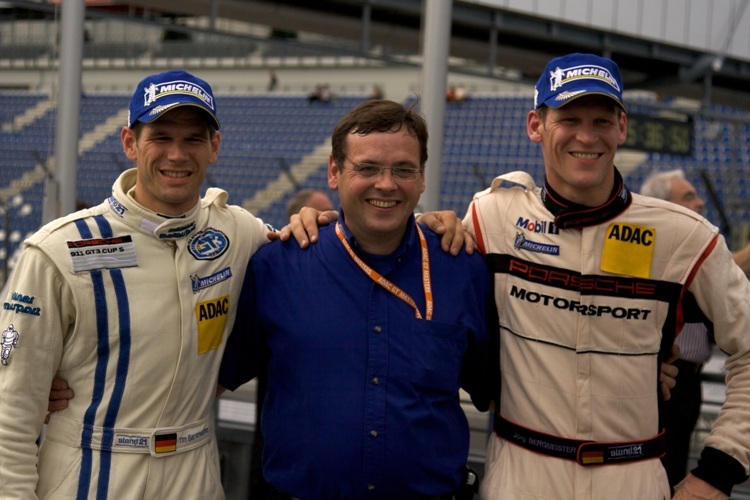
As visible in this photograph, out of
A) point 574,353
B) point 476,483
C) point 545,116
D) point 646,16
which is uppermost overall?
point 646,16

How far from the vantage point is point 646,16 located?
9250 millimetres

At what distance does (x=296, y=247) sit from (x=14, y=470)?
0.86 metres

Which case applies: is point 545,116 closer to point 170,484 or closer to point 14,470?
point 170,484

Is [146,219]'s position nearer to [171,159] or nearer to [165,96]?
[171,159]

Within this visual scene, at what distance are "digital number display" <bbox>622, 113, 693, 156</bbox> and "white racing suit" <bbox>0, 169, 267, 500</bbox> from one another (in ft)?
18.7

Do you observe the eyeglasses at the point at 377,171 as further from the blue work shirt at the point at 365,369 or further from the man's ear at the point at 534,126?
the man's ear at the point at 534,126

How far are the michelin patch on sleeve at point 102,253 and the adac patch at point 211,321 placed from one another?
0.20 metres

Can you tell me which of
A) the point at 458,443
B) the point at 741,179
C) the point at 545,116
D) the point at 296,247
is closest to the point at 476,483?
the point at 458,443

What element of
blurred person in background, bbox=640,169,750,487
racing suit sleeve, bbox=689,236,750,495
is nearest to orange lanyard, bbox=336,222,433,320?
racing suit sleeve, bbox=689,236,750,495

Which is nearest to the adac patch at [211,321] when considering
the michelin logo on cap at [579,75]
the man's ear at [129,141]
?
the man's ear at [129,141]

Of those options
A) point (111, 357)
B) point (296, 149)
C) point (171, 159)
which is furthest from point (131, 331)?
point (296, 149)

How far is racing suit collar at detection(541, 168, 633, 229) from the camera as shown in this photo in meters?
2.44

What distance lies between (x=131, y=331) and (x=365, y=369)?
57 cm

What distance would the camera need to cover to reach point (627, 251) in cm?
243
